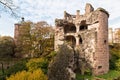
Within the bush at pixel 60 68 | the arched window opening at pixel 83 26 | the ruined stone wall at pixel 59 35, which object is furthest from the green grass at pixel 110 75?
the arched window opening at pixel 83 26

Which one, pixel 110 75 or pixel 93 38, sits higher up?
pixel 93 38

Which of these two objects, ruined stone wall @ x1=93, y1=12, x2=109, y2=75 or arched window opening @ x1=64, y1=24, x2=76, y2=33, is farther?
arched window opening @ x1=64, y1=24, x2=76, y2=33

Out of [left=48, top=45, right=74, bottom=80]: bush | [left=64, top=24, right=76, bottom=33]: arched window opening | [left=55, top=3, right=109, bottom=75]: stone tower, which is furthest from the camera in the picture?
[left=64, top=24, right=76, bottom=33]: arched window opening

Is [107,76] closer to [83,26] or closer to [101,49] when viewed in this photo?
[101,49]

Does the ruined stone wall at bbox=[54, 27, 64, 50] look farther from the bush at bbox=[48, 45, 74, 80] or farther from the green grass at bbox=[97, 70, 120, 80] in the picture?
the green grass at bbox=[97, 70, 120, 80]

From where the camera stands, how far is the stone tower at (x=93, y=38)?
3138cm

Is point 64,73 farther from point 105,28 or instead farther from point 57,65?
point 105,28

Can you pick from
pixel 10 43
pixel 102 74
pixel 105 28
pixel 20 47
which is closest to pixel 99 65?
pixel 102 74

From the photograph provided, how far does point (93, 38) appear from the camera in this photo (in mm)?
31734

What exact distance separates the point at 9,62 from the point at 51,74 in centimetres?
1593

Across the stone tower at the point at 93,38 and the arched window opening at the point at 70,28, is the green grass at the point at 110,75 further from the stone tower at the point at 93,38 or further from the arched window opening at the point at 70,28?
the arched window opening at the point at 70,28

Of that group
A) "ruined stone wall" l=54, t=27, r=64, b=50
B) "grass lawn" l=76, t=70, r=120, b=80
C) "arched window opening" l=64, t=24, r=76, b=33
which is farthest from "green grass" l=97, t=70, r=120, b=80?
"arched window opening" l=64, t=24, r=76, b=33

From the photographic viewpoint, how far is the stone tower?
31.4m

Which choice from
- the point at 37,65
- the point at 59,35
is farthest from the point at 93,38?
the point at 37,65
